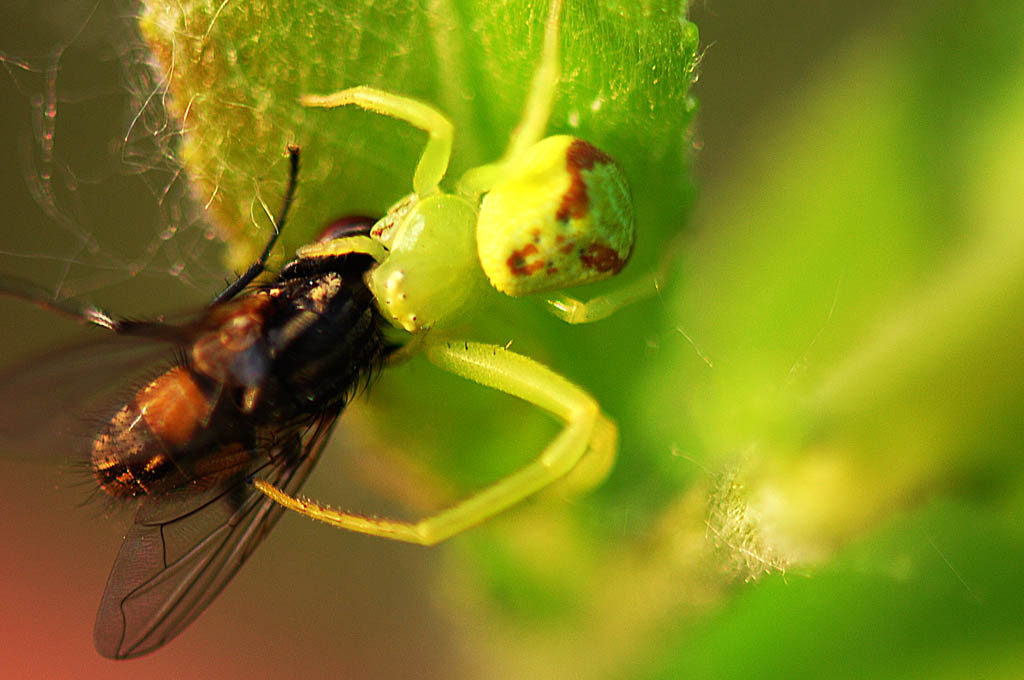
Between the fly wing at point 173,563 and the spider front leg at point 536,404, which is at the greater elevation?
the spider front leg at point 536,404

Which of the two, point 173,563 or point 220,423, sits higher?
point 220,423

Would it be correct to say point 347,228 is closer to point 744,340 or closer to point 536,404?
point 536,404

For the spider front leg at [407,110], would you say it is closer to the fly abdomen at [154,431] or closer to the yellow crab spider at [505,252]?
the yellow crab spider at [505,252]

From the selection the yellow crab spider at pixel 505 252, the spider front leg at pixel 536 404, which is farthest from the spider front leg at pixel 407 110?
the spider front leg at pixel 536 404

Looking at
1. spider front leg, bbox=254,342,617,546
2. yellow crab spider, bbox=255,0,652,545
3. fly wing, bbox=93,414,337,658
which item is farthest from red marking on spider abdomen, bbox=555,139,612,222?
fly wing, bbox=93,414,337,658

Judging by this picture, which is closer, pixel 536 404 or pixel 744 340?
pixel 744 340

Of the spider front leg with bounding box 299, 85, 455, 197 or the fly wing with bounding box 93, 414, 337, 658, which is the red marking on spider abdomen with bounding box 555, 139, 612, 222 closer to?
the spider front leg with bounding box 299, 85, 455, 197

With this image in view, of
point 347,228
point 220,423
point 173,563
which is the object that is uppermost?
point 347,228

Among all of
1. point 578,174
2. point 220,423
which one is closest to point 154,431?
point 220,423
